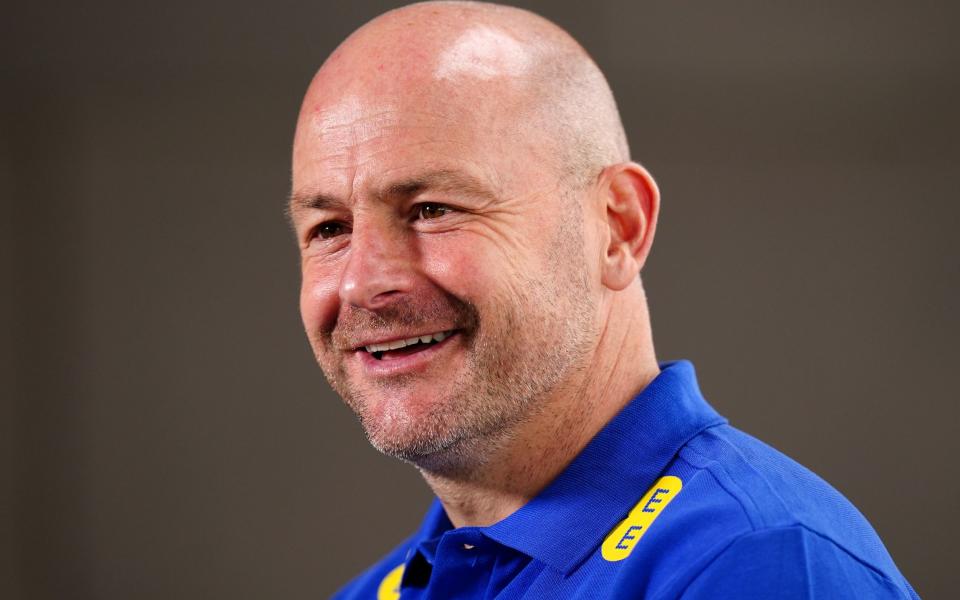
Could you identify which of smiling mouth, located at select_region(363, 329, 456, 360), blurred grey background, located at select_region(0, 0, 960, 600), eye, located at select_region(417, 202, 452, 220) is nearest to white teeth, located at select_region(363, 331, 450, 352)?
smiling mouth, located at select_region(363, 329, 456, 360)

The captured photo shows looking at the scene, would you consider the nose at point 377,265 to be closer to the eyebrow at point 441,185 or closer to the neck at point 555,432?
the eyebrow at point 441,185

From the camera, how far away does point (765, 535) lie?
1.35 m

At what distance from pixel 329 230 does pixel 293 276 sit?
202 cm

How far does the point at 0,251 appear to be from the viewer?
363cm

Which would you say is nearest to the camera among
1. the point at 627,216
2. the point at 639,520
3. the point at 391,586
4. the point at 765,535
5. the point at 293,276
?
the point at 765,535

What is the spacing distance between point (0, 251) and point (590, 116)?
97.9 inches

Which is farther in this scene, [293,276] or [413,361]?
[293,276]

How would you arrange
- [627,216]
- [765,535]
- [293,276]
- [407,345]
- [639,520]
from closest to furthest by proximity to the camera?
[765,535] < [639,520] < [407,345] < [627,216] < [293,276]

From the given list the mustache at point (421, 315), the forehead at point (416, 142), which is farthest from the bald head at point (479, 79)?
the mustache at point (421, 315)

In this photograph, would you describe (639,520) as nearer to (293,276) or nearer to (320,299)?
(320,299)

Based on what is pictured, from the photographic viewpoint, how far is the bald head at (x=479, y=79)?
1.64 meters

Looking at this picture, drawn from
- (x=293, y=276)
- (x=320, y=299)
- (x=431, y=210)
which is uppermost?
(x=431, y=210)

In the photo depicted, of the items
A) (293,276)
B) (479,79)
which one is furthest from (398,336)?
(293,276)

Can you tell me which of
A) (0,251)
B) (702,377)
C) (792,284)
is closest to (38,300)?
(0,251)
